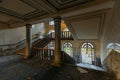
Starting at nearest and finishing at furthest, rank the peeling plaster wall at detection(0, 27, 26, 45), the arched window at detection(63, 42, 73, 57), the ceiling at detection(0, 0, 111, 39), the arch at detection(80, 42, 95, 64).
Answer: the ceiling at detection(0, 0, 111, 39) < the peeling plaster wall at detection(0, 27, 26, 45) < the arch at detection(80, 42, 95, 64) < the arched window at detection(63, 42, 73, 57)

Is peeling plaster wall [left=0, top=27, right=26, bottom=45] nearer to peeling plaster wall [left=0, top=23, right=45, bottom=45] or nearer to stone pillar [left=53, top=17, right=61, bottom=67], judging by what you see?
peeling plaster wall [left=0, top=23, right=45, bottom=45]

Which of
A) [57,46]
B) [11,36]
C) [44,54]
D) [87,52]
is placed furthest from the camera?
[87,52]

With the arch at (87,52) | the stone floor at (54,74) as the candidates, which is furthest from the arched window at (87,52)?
the stone floor at (54,74)

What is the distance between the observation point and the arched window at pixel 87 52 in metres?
8.51

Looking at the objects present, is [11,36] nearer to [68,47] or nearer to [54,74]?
[68,47]

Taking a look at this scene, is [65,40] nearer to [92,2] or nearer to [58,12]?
[58,12]

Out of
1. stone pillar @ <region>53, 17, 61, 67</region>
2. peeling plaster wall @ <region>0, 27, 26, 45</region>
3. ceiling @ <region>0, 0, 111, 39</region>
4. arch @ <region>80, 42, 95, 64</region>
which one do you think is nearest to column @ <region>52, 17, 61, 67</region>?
stone pillar @ <region>53, 17, 61, 67</region>

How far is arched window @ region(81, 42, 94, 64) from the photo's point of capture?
851 centimetres

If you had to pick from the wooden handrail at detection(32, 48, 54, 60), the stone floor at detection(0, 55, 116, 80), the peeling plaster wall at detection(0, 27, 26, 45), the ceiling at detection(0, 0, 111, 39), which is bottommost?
the stone floor at detection(0, 55, 116, 80)

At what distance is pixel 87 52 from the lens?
8.68 metres

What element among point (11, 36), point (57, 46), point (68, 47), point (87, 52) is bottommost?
point (87, 52)

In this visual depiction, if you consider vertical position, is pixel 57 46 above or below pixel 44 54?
above

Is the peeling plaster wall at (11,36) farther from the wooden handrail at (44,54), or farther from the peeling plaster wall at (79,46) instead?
the peeling plaster wall at (79,46)

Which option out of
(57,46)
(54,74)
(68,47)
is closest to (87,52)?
(68,47)
